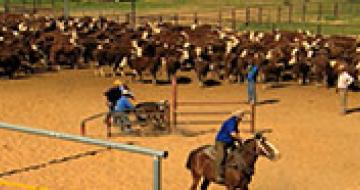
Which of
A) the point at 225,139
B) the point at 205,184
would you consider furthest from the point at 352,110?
the point at 225,139

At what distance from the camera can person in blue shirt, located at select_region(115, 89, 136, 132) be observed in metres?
16.0

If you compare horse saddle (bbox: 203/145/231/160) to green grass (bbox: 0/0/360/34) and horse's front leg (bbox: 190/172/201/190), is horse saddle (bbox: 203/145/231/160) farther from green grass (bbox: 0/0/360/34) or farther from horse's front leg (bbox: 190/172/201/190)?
green grass (bbox: 0/0/360/34)

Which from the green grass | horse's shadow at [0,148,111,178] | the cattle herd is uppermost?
the green grass

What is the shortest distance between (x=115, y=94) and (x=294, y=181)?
19.2 ft

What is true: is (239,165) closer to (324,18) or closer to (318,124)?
(318,124)

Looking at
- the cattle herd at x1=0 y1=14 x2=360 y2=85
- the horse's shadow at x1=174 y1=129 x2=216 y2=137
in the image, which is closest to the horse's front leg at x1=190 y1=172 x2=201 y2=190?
the horse's shadow at x1=174 y1=129 x2=216 y2=137

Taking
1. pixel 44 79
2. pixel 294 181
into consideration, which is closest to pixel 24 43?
pixel 44 79

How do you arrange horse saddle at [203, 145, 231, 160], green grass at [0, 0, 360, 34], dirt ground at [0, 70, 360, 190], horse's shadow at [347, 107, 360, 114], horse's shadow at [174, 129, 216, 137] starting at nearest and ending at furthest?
horse saddle at [203, 145, 231, 160]
dirt ground at [0, 70, 360, 190]
horse's shadow at [174, 129, 216, 137]
horse's shadow at [347, 107, 360, 114]
green grass at [0, 0, 360, 34]

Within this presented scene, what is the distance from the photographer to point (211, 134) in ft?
54.3

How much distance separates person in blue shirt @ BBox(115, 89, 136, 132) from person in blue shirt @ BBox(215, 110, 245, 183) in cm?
603

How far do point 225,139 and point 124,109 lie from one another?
20.8 feet

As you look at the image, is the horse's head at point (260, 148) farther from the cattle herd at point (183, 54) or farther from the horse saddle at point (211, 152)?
the cattle herd at point (183, 54)

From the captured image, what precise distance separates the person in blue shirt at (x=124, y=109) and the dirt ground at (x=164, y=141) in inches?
18.4

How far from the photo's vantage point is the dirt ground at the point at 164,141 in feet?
41.6
